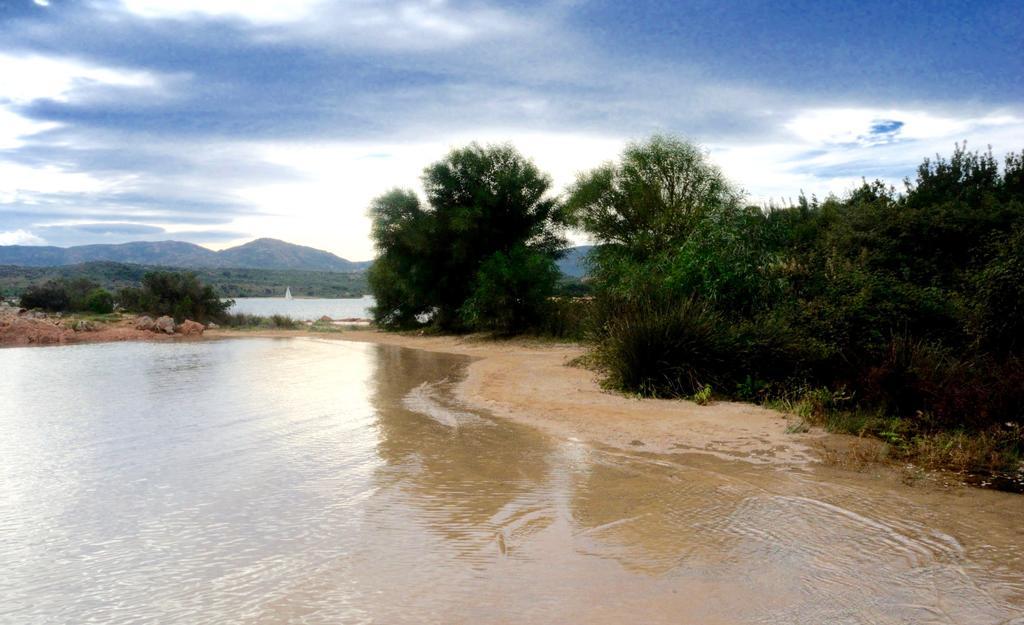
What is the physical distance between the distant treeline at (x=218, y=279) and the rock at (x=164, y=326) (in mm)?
15976

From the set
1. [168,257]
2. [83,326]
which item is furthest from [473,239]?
[168,257]

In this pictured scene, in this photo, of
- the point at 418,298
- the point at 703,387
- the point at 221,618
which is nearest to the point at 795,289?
the point at 703,387

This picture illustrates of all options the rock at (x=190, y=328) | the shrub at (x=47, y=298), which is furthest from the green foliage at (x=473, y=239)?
the shrub at (x=47, y=298)

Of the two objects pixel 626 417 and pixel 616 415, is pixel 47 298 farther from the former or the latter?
pixel 626 417

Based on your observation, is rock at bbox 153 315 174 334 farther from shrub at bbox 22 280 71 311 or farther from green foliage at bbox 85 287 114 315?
shrub at bbox 22 280 71 311

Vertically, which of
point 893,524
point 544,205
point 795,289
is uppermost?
point 544,205

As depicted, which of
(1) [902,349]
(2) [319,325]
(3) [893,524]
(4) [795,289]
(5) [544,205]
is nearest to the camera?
(3) [893,524]

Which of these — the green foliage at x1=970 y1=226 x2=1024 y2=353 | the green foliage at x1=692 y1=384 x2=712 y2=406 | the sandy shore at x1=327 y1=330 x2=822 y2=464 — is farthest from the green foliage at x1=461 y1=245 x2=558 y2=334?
the green foliage at x1=970 y1=226 x2=1024 y2=353

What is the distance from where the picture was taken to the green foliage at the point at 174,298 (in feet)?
109

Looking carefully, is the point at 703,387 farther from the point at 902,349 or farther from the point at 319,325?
the point at 319,325

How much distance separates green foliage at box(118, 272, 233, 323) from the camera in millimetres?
33250

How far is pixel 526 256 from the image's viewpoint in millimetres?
24359

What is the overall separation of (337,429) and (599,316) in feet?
21.4

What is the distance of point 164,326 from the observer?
29344 millimetres
